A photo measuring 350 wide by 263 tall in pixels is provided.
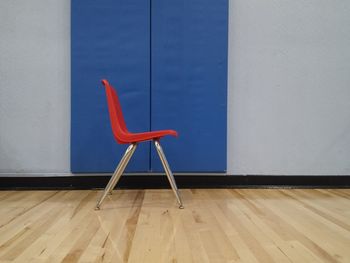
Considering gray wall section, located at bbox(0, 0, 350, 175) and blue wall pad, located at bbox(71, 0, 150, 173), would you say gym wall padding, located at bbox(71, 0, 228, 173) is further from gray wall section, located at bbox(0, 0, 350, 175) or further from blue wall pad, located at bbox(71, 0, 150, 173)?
gray wall section, located at bbox(0, 0, 350, 175)

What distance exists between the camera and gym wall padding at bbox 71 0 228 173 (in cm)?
266

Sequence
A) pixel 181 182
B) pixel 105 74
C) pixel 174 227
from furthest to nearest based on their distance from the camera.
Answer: pixel 181 182, pixel 105 74, pixel 174 227

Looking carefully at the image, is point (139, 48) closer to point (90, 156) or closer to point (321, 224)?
point (90, 156)

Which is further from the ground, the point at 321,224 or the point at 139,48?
the point at 139,48

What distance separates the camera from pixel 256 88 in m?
2.83

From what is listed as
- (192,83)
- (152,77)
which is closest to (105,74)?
(152,77)

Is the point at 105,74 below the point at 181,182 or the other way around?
the other way around

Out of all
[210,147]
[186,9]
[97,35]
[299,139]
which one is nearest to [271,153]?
[299,139]

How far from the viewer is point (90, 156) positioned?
2703 millimetres

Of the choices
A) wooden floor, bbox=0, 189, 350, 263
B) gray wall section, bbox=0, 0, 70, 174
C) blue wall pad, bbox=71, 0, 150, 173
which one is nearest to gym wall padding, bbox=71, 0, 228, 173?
blue wall pad, bbox=71, 0, 150, 173

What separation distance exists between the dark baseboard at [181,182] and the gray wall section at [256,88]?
0.21 feet

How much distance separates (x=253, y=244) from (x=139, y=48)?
1.77 metres

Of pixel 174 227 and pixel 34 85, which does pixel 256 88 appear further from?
pixel 34 85

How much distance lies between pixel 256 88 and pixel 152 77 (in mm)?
876
